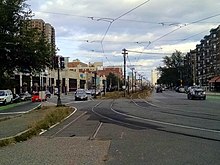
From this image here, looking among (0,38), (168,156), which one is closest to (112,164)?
(168,156)

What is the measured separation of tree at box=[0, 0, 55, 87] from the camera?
45.3 meters

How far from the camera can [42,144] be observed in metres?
12.6

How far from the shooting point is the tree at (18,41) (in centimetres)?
4532

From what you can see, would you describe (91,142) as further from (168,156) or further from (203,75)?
(203,75)

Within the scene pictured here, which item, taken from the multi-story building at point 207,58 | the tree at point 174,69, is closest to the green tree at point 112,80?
the tree at point 174,69

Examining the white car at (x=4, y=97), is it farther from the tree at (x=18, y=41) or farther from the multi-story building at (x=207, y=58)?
the multi-story building at (x=207, y=58)

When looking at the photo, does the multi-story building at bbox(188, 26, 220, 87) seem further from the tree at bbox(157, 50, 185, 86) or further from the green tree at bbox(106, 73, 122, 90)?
the green tree at bbox(106, 73, 122, 90)

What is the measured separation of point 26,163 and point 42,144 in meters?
3.46

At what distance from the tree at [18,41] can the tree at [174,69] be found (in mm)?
118747

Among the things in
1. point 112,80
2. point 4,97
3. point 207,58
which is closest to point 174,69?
point 207,58

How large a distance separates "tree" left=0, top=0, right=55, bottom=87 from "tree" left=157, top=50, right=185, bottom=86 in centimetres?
11875

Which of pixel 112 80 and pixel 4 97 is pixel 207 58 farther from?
pixel 4 97

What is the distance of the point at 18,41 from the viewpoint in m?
45.9

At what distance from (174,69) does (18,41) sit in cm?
12644
